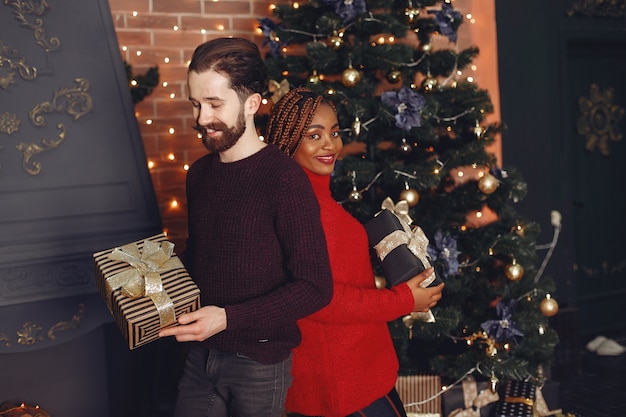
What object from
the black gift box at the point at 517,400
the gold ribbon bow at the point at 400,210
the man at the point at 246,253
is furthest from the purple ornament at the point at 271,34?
the black gift box at the point at 517,400

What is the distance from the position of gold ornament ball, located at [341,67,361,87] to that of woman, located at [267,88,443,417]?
855 mm

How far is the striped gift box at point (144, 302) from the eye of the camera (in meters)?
1.65

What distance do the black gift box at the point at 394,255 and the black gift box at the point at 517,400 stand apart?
1166mm

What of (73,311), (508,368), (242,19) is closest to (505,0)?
(242,19)

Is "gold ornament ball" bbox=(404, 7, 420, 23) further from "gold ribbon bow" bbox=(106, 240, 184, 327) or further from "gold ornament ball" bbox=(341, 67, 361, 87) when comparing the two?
"gold ribbon bow" bbox=(106, 240, 184, 327)

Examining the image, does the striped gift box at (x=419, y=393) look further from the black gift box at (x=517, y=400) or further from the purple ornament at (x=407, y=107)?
the purple ornament at (x=407, y=107)

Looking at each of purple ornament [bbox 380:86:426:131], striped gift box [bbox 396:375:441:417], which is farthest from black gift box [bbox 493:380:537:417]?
purple ornament [bbox 380:86:426:131]

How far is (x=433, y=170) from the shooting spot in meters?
3.10

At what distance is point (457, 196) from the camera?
3.31 m

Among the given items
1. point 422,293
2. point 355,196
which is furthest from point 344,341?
point 355,196

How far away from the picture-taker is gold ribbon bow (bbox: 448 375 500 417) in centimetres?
330

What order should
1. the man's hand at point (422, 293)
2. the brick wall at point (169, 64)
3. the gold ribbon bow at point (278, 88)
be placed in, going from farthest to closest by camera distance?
the brick wall at point (169, 64) < the gold ribbon bow at point (278, 88) < the man's hand at point (422, 293)

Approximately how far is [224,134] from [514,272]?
1924mm

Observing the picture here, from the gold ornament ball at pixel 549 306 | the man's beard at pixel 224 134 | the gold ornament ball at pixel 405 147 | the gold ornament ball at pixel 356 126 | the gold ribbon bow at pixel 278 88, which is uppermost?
the gold ribbon bow at pixel 278 88
